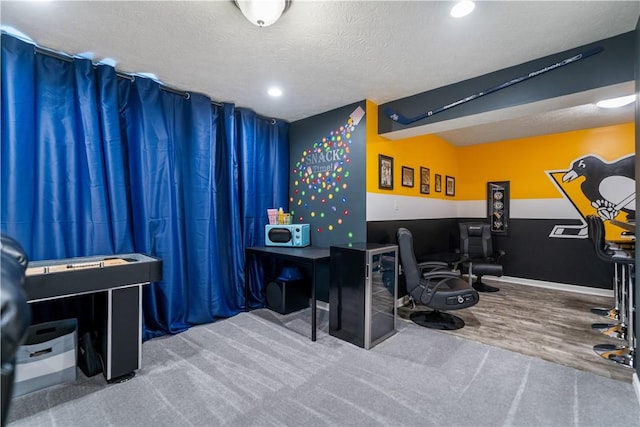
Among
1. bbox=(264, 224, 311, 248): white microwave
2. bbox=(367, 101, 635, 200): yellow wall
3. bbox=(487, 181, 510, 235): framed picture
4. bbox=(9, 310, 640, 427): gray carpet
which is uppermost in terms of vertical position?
bbox=(367, 101, 635, 200): yellow wall

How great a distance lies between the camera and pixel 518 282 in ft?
15.1

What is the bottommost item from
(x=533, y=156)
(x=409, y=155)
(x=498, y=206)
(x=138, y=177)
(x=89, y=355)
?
(x=89, y=355)

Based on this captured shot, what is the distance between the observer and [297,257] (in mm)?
2660

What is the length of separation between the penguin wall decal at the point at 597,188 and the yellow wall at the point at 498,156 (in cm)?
10

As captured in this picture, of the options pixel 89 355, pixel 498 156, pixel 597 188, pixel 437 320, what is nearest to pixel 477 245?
pixel 498 156

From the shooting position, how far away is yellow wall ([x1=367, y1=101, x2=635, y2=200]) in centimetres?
349

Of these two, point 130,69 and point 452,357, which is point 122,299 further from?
point 452,357

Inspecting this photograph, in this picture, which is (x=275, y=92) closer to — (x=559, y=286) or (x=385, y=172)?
(x=385, y=172)

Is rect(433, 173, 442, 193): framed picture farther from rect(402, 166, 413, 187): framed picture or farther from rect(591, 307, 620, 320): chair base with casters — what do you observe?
rect(591, 307, 620, 320): chair base with casters

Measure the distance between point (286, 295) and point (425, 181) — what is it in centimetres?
265

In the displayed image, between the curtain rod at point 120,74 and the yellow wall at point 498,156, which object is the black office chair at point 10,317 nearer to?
the curtain rod at point 120,74

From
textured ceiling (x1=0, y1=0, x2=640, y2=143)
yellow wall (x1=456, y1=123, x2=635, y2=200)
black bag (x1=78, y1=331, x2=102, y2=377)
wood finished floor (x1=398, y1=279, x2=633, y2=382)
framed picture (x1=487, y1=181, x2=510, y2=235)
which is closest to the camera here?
textured ceiling (x1=0, y1=0, x2=640, y2=143)

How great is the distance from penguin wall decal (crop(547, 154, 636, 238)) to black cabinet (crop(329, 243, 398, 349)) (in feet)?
11.1

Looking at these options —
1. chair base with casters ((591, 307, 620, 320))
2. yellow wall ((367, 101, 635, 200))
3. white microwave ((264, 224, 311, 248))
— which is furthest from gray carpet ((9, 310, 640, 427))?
yellow wall ((367, 101, 635, 200))
